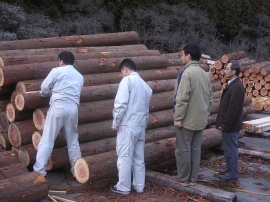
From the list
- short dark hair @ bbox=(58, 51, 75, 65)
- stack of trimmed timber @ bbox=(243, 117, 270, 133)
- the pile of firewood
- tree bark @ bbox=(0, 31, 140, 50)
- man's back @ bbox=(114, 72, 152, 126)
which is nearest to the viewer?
man's back @ bbox=(114, 72, 152, 126)

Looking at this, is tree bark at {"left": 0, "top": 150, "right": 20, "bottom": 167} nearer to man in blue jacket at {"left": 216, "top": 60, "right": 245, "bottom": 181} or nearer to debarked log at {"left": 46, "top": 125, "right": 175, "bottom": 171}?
debarked log at {"left": 46, "top": 125, "right": 175, "bottom": 171}

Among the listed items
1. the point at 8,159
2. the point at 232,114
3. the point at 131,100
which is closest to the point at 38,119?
the point at 8,159

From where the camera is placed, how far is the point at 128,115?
534cm

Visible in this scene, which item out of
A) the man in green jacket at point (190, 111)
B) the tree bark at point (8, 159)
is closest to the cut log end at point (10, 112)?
the tree bark at point (8, 159)

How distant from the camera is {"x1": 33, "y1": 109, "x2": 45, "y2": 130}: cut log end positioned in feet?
20.7

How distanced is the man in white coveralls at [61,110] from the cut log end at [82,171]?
533mm

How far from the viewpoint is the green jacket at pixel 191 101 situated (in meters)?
5.32

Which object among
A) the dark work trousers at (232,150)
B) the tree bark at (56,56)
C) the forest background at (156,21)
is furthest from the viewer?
the forest background at (156,21)

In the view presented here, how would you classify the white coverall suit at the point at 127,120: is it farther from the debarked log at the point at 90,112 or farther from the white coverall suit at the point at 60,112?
the debarked log at the point at 90,112

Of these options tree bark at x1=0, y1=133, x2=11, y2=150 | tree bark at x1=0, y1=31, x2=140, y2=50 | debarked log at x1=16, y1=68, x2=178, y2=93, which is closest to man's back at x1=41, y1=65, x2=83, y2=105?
debarked log at x1=16, y1=68, x2=178, y2=93

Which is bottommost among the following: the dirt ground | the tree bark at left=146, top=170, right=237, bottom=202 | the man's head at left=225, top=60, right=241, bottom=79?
the dirt ground

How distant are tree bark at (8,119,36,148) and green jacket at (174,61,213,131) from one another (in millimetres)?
2774

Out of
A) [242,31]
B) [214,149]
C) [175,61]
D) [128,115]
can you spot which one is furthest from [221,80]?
[242,31]

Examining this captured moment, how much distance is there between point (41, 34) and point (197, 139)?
12802 mm
